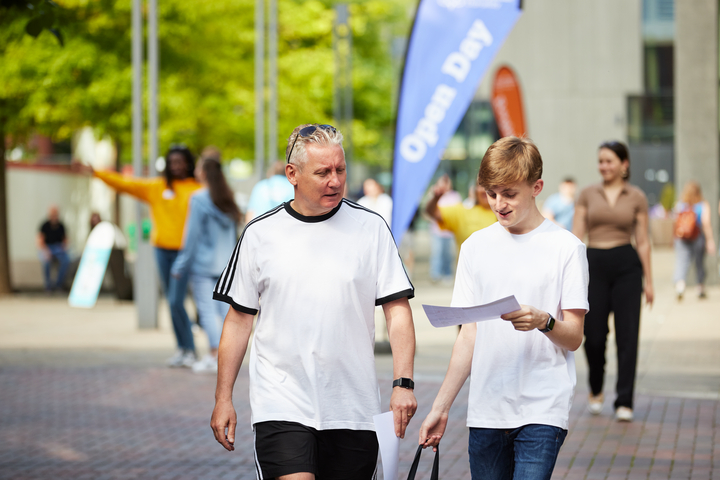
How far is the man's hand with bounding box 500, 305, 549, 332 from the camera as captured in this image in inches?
114

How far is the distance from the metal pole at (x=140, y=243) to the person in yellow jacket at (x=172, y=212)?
3.10m

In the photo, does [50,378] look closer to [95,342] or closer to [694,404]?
[95,342]

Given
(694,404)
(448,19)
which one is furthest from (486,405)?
(448,19)

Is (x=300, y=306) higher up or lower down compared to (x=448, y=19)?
lower down

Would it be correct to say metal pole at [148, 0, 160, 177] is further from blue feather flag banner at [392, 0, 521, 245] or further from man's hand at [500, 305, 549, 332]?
man's hand at [500, 305, 549, 332]

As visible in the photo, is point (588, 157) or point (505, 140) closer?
point (505, 140)

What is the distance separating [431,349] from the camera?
1038cm

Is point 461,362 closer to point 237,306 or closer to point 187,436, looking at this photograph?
point 237,306

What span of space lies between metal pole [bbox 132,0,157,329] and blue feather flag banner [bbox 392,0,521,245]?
4894 mm

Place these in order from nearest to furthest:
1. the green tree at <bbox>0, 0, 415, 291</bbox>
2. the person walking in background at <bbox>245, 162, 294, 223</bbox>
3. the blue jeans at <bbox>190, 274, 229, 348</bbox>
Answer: the blue jeans at <bbox>190, 274, 229, 348</bbox>
the person walking in background at <bbox>245, 162, 294, 223</bbox>
the green tree at <bbox>0, 0, 415, 291</bbox>

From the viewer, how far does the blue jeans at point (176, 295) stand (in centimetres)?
895

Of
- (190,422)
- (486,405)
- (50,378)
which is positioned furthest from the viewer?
(50,378)

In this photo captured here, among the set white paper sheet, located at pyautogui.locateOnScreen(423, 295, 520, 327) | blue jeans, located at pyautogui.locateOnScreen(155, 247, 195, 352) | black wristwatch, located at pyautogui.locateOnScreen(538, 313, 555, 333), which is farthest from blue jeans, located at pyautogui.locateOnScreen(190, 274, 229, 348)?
black wristwatch, located at pyautogui.locateOnScreen(538, 313, 555, 333)

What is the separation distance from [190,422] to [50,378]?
2.56 m
